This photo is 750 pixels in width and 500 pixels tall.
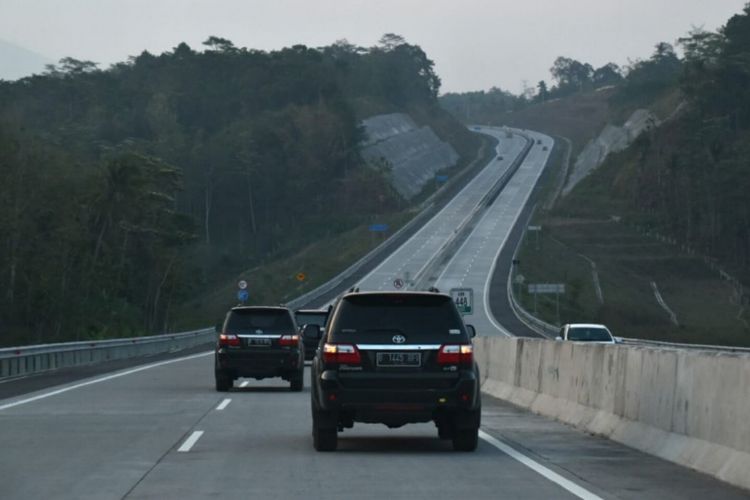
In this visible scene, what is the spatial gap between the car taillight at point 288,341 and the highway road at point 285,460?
5569mm

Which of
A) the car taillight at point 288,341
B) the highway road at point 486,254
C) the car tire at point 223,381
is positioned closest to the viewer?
the car tire at point 223,381

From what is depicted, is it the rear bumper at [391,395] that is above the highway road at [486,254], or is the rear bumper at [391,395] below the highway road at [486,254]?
below

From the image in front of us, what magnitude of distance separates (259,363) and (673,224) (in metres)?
108

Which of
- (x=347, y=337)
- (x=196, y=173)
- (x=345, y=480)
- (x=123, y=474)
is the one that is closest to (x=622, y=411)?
(x=347, y=337)

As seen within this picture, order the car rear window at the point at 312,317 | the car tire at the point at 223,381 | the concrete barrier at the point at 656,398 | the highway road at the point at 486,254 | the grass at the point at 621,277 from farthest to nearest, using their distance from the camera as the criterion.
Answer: the grass at the point at 621,277 → the highway road at the point at 486,254 → the car rear window at the point at 312,317 → the car tire at the point at 223,381 → the concrete barrier at the point at 656,398

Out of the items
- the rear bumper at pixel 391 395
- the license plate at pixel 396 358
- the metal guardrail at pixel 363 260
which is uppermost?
the metal guardrail at pixel 363 260

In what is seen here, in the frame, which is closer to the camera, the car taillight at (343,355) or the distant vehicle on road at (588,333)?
the car taillight at (343,355)

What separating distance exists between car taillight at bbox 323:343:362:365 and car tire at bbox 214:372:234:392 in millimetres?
13633

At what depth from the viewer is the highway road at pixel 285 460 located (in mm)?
13406

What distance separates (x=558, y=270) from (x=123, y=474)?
9765cm

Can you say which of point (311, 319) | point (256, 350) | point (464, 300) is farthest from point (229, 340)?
point (464, 300)

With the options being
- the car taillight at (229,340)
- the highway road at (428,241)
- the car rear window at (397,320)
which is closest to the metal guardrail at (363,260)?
the highway road at (428,241)

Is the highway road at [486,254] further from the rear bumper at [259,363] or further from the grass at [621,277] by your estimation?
the rear bumper at [259,363]

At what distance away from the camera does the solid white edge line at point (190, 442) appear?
17234 mm
